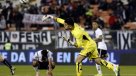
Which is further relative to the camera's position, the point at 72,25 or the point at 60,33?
the point at 60,33

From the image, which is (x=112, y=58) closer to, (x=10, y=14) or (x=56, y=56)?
(x=56, y=56)

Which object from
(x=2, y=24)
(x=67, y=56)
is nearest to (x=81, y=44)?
(x=67, y=56)

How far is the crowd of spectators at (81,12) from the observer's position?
28953mm

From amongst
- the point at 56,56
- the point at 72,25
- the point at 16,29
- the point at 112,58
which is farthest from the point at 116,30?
the point at 72,25

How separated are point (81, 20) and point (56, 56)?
311 centimetres

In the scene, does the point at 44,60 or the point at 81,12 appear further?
the point at 81,12

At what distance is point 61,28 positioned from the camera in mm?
28312

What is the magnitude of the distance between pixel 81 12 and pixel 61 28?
1.80 m

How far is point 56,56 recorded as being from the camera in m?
26.9

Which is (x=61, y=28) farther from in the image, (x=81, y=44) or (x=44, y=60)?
(x=81, y=44)

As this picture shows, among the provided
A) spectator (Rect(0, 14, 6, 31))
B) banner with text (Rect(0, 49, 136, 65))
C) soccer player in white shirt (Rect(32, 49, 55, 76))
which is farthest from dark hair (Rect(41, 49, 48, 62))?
spectator (Rect(0, 14, 6, 31))

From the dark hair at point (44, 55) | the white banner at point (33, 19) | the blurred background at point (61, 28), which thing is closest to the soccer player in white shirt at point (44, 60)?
the dark hair at point (44, 55)

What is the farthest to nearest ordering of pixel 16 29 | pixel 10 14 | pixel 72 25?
pixel 10 14 < pixel 16 29 < pixel 72 25

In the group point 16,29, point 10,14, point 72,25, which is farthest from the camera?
point 10,14
